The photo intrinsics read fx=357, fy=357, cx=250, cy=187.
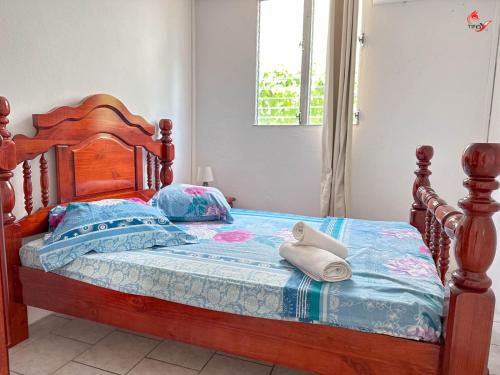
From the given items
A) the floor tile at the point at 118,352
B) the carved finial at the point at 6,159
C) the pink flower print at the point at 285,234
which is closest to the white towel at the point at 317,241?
the pink flower print at the point at 285,234

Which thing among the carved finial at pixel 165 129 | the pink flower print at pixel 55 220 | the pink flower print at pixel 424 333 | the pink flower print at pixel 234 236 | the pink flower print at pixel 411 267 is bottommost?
the pink flower print at pixel 424 333

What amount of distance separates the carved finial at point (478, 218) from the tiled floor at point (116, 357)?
37.5 inches

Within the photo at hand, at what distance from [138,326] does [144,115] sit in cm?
173

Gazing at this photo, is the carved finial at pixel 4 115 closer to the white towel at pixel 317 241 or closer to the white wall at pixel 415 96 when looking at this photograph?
the white towel at pixel 317 241

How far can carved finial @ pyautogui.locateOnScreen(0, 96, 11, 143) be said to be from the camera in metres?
1.65

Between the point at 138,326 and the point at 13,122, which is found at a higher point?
the point at 13,122

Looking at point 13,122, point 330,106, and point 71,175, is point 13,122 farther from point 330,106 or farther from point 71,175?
point 330,106

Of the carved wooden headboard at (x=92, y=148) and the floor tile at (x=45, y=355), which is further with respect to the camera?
the carved wooden headboard at (x=92, y=148)

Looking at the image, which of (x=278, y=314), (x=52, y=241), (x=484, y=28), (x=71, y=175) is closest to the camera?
(x=278, y=314)

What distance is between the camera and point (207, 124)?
3439 mm

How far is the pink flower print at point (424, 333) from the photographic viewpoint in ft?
3.86

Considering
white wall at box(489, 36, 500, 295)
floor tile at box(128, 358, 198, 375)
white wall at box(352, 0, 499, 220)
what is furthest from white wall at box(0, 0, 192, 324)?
white wall at box(489, 36, 500, 295)

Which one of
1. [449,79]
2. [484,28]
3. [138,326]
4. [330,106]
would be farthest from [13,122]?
[484,28]

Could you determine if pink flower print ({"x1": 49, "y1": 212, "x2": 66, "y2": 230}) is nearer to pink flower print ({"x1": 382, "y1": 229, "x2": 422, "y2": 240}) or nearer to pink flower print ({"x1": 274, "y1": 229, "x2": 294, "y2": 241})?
pink flower print ({"x1": 274, "y1": 229, "x2": 294, "y2": 241})
